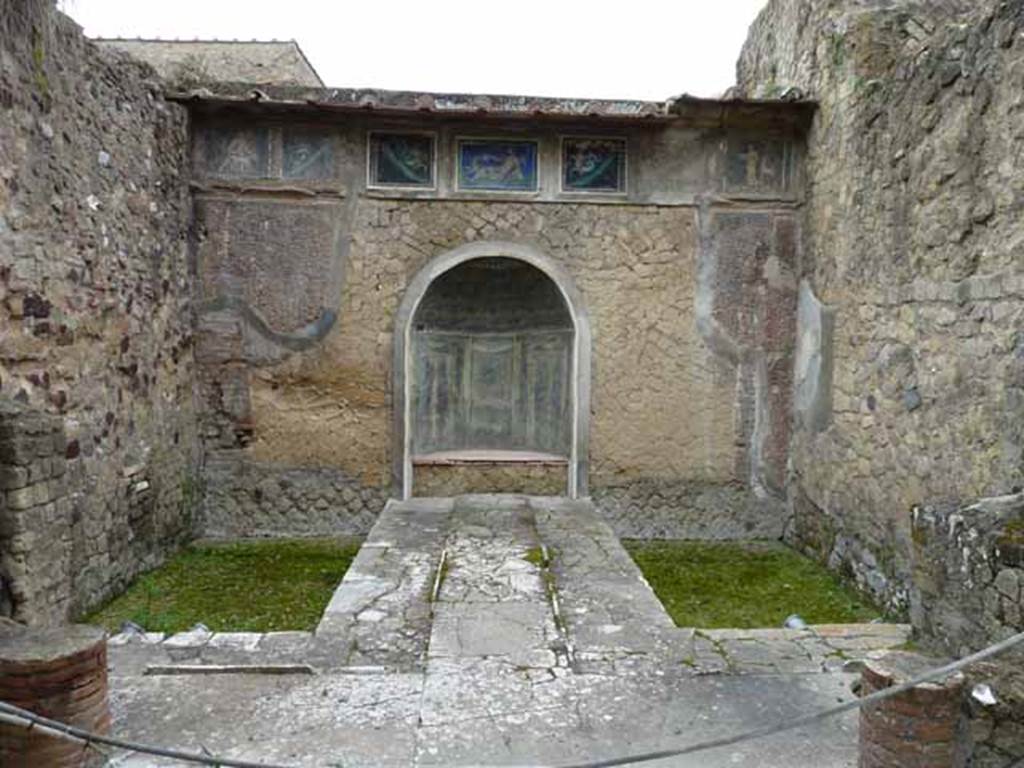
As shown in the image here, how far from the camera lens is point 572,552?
5453 mm

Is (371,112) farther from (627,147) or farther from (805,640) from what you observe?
(805,640)

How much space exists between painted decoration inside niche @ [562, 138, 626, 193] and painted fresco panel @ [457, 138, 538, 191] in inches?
12.0

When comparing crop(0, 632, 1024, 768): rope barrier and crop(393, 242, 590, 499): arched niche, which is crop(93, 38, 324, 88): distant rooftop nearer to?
crop(393, 242, 590, 499): arched niche

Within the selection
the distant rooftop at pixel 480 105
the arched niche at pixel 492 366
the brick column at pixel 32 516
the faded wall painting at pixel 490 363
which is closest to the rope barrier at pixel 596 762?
the brick column at pixel 32 516

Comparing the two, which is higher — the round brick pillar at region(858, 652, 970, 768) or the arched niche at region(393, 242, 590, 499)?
the arched niche at region(393, 242, 590, 499)

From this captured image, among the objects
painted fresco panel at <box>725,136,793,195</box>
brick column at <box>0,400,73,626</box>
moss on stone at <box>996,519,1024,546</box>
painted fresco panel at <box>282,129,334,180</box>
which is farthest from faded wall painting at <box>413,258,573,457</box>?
moss on stone at <box>996,519,1024,546</box>

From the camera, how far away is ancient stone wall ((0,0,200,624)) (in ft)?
Result: 13.2

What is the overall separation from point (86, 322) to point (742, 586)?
16.5 ft

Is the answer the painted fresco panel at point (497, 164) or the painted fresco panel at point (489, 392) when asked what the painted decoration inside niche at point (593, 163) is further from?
the painted fresco panel at point (489, 392)

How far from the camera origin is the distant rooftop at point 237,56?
10133 mm

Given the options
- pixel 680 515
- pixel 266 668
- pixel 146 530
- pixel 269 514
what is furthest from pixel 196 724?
pixel 680 515

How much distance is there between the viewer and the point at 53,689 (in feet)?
8.75

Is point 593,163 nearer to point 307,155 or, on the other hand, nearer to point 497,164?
point 497,164

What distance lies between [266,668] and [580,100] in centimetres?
537
